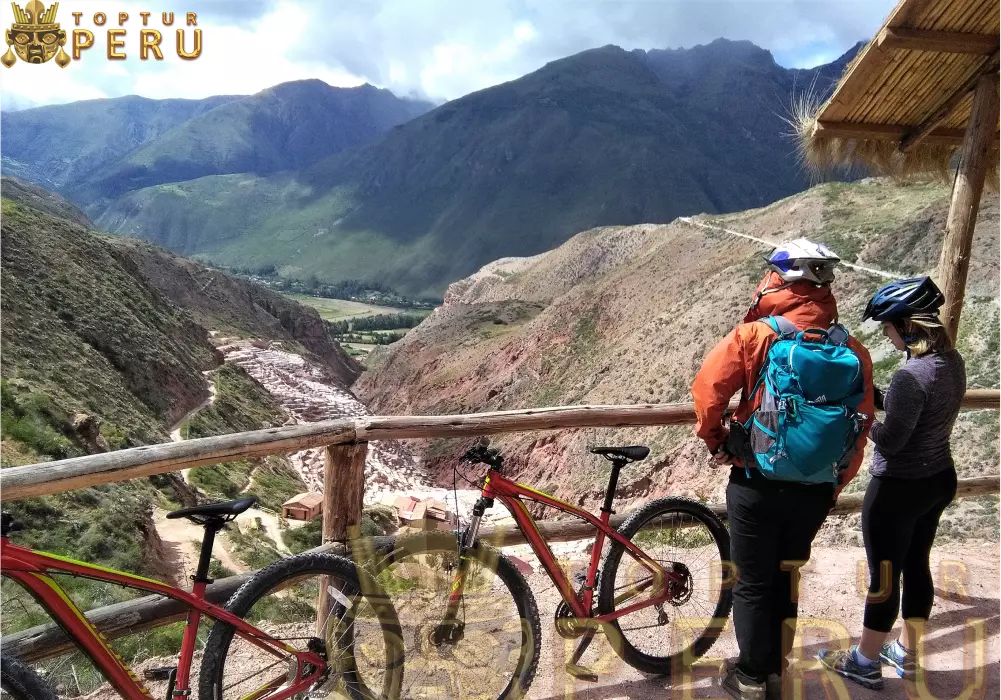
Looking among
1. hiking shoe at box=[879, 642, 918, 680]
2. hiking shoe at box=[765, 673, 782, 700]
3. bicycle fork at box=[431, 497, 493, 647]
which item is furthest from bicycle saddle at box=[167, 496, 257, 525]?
hiking shoe at box=[879, 642, 918, 680]

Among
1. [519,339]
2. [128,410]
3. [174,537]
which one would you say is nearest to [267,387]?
[519,339]

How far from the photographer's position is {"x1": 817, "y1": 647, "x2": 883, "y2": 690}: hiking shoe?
3611 mm

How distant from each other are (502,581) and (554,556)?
0.41m

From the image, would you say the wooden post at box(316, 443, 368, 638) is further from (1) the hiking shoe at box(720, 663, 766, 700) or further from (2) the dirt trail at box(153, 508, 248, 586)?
(2) the dirt trail at box(153, 508, 248, 586)

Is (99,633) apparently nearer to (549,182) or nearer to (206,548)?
(206,548)

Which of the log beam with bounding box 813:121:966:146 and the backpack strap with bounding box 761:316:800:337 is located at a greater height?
the log beam with bounding box 813:121:966:146

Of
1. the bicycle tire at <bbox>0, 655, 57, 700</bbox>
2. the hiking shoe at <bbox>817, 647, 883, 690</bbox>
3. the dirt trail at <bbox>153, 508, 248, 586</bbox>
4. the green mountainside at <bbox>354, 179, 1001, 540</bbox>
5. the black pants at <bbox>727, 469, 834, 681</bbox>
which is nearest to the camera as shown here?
the bicycle tire at <bbox>0, 655, 57, 700</bbox>

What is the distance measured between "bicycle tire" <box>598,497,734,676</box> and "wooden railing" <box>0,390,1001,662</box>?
0.97 feet

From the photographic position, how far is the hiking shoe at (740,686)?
3.17 meters

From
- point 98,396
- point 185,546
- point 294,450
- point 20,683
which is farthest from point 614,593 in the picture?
point 98,396

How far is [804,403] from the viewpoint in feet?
8.92

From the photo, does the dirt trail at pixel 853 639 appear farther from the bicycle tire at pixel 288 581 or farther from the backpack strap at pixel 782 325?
the backpack strap at pixel 782 325

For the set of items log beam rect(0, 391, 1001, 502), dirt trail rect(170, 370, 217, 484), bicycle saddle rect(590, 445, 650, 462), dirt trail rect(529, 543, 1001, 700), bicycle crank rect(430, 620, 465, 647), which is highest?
log beam rect(0, 391, 1001, 502)

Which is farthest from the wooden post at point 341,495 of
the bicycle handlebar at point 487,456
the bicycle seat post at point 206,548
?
the bicycle seat post at point 206,548
